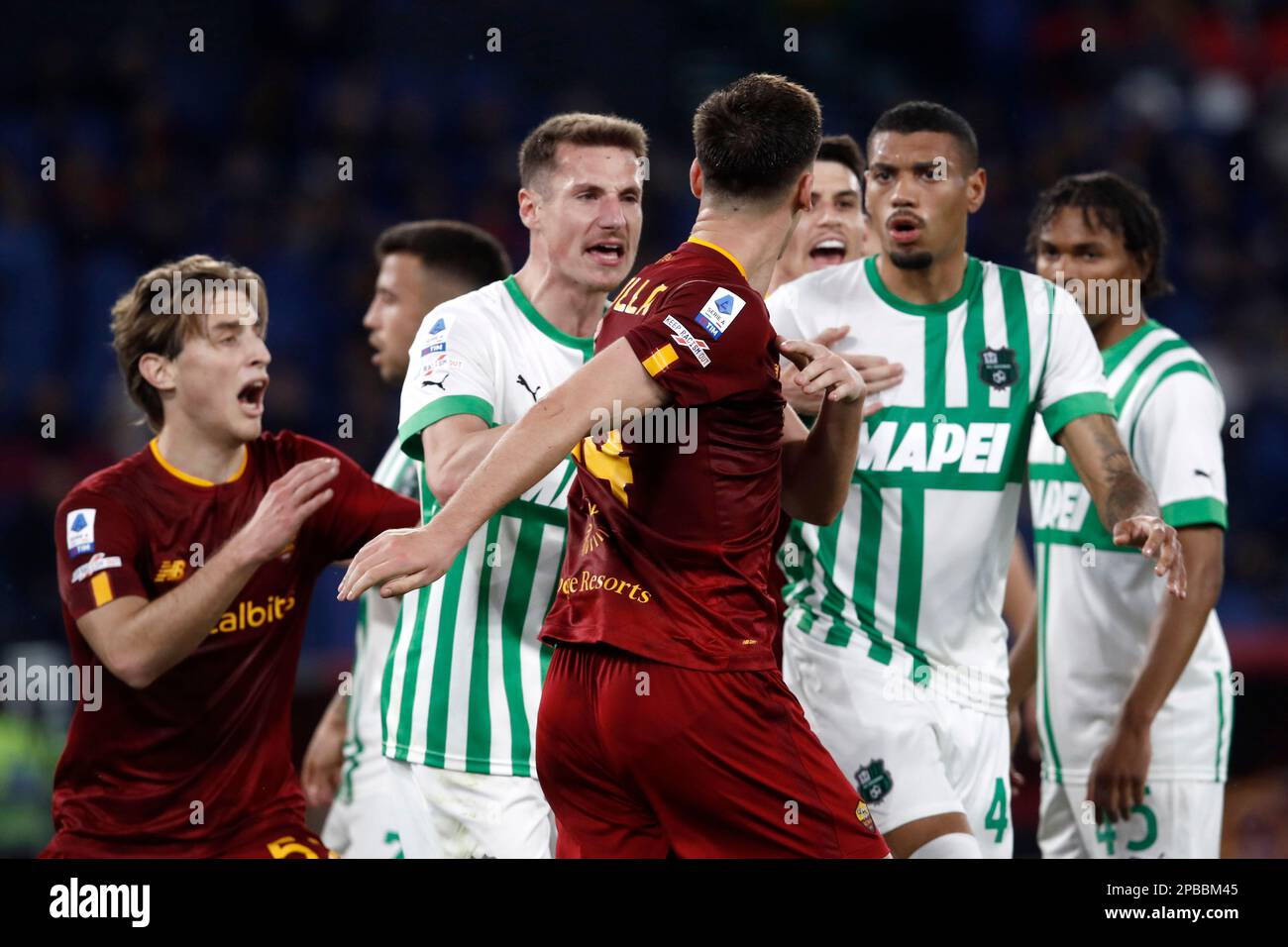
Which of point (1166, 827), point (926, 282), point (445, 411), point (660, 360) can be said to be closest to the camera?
point (660, 360)

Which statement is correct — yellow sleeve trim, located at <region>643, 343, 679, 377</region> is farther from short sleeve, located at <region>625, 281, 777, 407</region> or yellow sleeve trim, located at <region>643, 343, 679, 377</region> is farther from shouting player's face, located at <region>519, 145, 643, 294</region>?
shouting player's face, located at <region>519, 145, 643, 294</region>

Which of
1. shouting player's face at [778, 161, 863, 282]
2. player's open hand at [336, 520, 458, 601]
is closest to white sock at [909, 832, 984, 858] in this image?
player's open hand at [336, 520, 458, 601]

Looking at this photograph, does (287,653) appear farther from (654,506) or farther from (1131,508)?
(1131,508)

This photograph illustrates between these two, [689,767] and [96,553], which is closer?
[689,767]

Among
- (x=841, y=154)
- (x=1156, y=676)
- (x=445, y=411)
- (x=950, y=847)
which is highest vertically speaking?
(x=841, y=154)

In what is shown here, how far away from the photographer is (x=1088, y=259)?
515 cm

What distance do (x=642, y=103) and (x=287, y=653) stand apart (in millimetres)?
7119

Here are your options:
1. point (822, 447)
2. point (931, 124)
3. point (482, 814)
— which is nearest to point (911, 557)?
point (822, 447)

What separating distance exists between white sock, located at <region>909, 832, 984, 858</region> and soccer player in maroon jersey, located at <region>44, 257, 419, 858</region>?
1.57 m

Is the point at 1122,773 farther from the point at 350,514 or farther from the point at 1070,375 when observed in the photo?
the point at 350,514

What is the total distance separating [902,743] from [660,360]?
169cm

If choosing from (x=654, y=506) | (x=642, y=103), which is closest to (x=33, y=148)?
(x=642, y=103)

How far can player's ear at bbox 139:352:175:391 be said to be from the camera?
420 centimetres

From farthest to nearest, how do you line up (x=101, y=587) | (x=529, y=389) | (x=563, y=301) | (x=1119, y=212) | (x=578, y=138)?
(x=1119, y=212)
(x=578, y=138)
(x=563, y=301)
(x=529, y=389)
(x=101, y=587)
